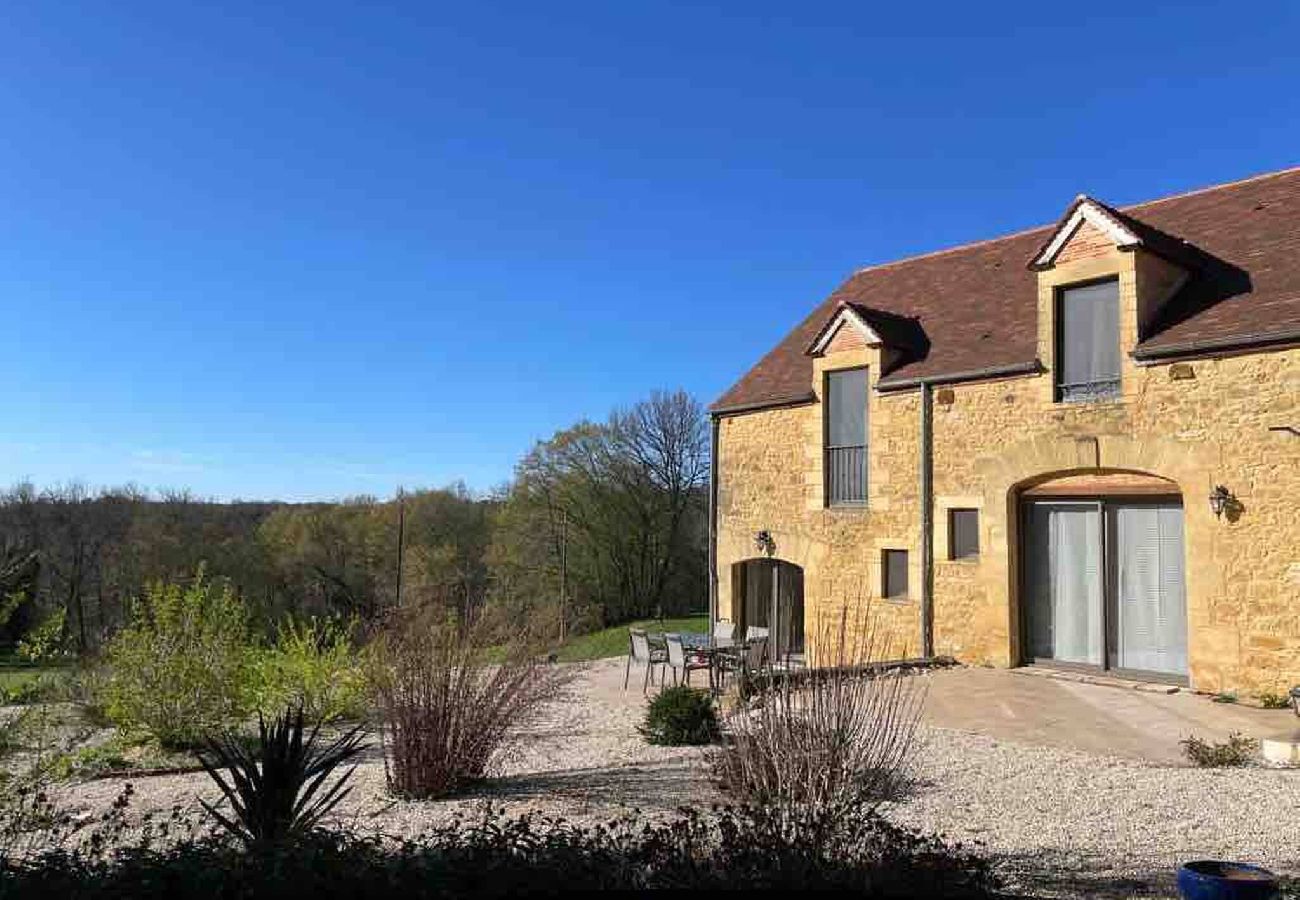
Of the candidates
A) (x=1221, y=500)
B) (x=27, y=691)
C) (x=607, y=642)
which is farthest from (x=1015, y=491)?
(x=607, y=642)

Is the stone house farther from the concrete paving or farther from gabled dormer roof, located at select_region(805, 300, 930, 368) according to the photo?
the concrete paving

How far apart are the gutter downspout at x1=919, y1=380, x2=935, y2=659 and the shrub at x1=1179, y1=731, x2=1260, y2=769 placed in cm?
505

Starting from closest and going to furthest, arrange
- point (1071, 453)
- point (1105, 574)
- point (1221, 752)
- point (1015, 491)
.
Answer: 1. point (1221, 752)
2. point (1105, 574)
3. point (1071, 453)
4. point (1015, 491)

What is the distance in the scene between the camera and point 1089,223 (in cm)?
1198

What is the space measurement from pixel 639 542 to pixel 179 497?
24.2 meters

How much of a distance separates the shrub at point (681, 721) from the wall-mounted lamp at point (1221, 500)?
6.22m

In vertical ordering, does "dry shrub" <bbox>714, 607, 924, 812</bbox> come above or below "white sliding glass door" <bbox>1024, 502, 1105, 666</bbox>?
below

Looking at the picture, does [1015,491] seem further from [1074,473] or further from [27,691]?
[27,691]

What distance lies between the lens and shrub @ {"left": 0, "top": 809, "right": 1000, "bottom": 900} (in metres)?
3.70

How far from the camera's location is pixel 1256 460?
1029 centimetres

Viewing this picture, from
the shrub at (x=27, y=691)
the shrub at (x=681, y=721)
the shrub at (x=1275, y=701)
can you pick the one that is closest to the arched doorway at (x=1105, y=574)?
the shrub at (x=1275, y=701)

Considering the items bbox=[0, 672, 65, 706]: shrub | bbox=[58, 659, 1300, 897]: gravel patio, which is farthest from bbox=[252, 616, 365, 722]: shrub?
bbox=[0, 672, 65, 706]: shrub

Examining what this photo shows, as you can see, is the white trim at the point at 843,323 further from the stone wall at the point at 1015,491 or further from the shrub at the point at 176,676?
the shrub at the point at 176,676

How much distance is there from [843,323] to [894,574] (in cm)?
403
